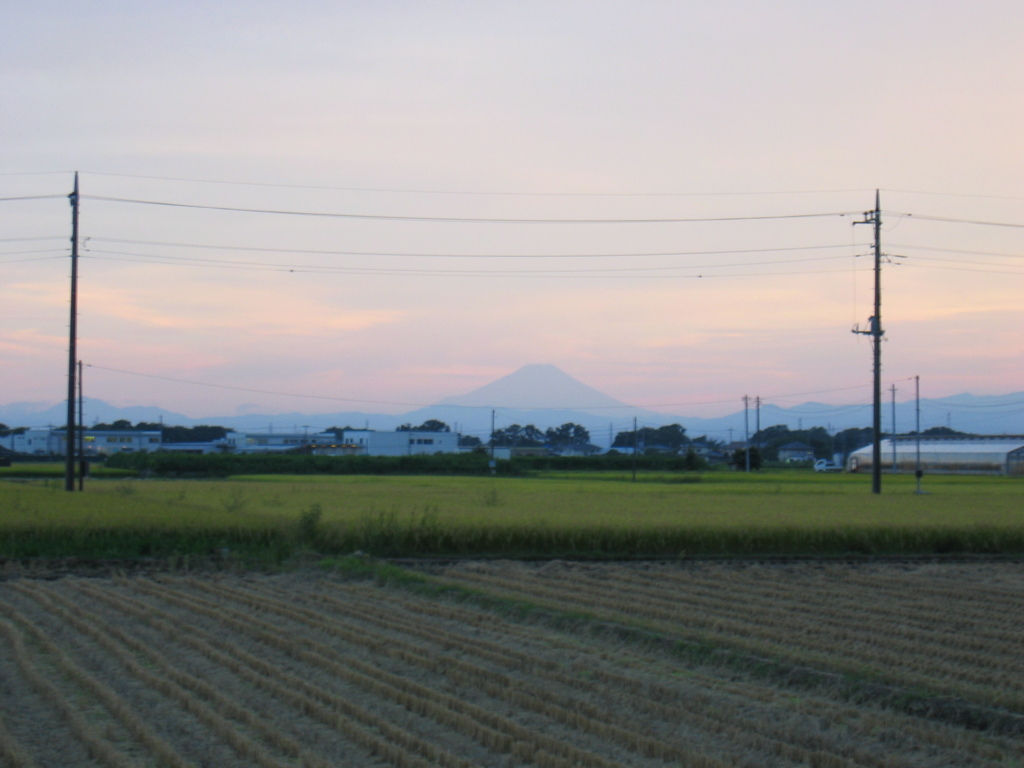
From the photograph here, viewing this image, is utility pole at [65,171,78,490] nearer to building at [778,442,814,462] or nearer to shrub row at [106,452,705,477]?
shrub row at [106,452,705,477]

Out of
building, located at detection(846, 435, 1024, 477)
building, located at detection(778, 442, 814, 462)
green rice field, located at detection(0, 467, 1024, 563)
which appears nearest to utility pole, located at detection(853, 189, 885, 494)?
green rice field, located at detection(0, 467, 1024, 563)

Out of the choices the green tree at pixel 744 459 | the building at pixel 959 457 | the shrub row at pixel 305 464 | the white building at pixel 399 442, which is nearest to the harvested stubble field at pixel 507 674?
the shrub row at pixel 305 464

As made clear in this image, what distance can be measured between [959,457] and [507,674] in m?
74.1

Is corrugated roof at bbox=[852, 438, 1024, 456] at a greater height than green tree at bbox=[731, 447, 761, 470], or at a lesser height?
greater

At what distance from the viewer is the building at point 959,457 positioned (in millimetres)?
68750

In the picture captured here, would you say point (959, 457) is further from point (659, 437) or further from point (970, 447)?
point (659, 437)

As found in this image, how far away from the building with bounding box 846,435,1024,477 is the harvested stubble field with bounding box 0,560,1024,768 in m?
59.5

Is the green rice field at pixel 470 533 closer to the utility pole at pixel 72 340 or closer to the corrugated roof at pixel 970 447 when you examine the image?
the utility pole at pixel 72 340

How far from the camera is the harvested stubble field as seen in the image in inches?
238

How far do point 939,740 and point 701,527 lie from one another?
11220mm

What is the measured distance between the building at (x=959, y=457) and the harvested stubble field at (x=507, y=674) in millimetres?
59546

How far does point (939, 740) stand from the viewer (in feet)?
20.8

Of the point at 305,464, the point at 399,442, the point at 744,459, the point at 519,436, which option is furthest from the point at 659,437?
the point at 305,464

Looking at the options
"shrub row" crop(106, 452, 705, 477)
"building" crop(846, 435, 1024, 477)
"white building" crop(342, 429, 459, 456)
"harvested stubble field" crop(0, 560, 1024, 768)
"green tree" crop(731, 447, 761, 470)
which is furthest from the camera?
"white building" crop(342, 429, 459, 456)
